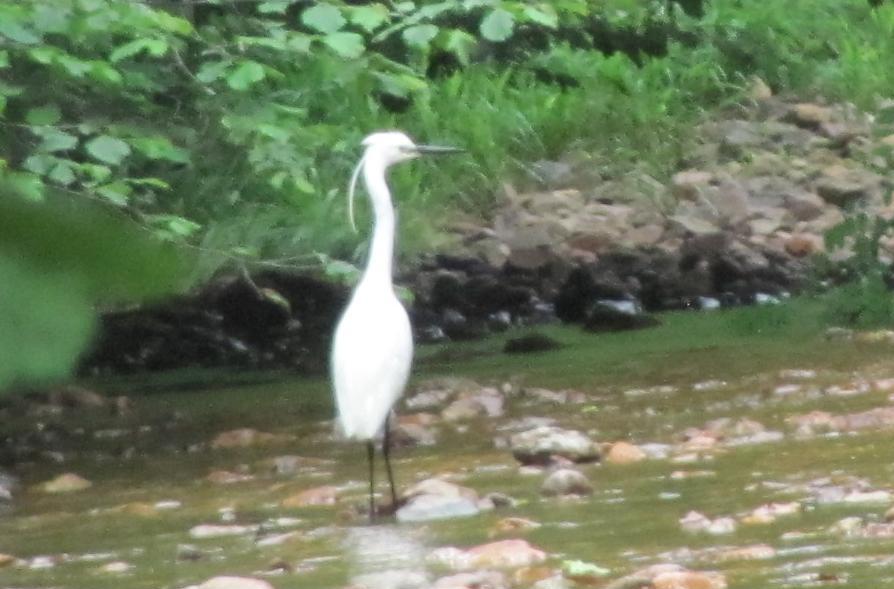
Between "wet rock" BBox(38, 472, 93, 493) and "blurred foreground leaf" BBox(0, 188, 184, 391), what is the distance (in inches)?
205

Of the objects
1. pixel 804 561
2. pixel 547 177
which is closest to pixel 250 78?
pixel 804 561

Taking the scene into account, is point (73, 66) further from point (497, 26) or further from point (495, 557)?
point (495, 557)

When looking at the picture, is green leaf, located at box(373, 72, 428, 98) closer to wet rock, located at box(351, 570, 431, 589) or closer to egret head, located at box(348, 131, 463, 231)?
egret head, located at box(348, 131, 463, 231)

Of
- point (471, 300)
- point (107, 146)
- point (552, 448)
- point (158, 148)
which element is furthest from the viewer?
point (471, 300)

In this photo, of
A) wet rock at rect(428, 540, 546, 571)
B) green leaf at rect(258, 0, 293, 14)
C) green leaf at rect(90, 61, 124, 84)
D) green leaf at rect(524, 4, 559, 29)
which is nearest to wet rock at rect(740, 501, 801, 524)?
wet rock at rect(428, 540, 546, 571)

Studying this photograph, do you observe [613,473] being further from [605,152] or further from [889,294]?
[605,152]

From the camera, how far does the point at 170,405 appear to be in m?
8.02

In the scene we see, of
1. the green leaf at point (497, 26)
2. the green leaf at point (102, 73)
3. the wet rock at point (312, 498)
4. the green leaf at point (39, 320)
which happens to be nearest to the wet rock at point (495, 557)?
the wet rock at point (312, 498)

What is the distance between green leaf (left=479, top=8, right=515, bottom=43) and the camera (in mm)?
4934

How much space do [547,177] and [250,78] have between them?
6816 millimetres

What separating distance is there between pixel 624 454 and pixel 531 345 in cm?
359

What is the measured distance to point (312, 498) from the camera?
5008 millimetres

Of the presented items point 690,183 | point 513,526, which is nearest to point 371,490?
point 513,526

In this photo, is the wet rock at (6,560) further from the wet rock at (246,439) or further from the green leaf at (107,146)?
the wet rock at (246,439)
